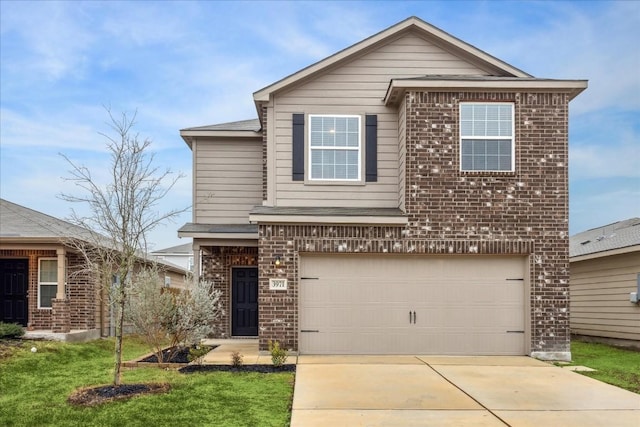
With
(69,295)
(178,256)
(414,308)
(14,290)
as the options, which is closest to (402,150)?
(414,308)

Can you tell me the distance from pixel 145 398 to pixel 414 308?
257 inches

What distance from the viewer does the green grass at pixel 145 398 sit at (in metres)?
7.67

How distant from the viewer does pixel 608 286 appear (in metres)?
17.7

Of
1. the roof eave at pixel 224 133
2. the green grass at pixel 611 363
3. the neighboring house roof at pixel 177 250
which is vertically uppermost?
the roof eave at pixel 224 133

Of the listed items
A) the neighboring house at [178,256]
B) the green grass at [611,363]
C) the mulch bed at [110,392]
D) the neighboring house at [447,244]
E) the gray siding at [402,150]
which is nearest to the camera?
the mulch bed at [110,392]

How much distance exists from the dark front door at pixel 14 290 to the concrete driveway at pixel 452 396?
31.7 feet

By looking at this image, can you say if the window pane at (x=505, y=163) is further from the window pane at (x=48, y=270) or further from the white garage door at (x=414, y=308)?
the window pane at (x=48, y=270)

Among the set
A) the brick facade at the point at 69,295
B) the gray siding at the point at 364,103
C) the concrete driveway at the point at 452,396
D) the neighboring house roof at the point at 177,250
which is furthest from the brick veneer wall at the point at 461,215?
the neighboring house roof at the point at 177,250

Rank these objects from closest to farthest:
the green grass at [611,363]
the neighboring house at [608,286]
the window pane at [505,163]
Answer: the green grass at [611,363] < the window pane at [505,163] < the neighboring house at [608,286]

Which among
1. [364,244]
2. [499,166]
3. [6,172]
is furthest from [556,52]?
[6,172]

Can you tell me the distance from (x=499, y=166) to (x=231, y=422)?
838 centimetres

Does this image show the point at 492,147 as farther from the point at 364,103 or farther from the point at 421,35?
the point at 421,35

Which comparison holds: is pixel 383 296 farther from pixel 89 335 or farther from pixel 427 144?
pixel 89 335

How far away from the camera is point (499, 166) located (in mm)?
13453
